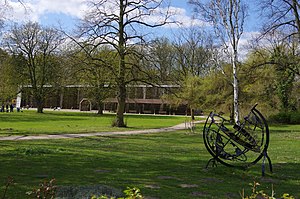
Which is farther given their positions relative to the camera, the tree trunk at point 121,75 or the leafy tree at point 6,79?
the leafy tree at point 6,79

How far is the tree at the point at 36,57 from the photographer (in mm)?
57656

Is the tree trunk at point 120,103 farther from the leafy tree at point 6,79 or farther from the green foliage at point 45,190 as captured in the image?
the leafy tree at point 6,79

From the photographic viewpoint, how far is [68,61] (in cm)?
2866

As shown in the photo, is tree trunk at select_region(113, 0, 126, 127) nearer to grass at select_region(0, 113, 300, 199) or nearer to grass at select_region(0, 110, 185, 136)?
grass at select_region(0, 110, 185, 136)

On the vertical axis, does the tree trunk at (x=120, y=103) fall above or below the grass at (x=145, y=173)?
above

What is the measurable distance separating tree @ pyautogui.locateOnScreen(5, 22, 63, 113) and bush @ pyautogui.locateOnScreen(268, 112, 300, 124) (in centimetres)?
3592

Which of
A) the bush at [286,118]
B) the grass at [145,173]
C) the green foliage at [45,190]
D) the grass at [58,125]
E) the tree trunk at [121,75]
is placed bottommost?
the grass at [145,173]

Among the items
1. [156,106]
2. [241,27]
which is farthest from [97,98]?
[241,27]

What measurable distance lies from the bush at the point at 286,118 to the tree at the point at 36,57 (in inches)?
1414

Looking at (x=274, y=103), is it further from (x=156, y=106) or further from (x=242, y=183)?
(x=156, y=106)

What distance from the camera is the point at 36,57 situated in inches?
2450

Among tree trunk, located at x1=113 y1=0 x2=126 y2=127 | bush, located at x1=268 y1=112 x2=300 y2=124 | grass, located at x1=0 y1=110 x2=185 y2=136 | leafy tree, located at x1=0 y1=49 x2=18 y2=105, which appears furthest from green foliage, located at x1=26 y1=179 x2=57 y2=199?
leafy tree, located at x1=0 y1=49 x2=18 y2=105

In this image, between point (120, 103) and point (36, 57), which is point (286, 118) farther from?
point (36, 57)

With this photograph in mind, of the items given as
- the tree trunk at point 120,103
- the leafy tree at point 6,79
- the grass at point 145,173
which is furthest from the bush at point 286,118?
the leafy tree at point 6,79
